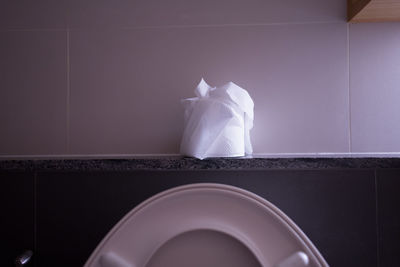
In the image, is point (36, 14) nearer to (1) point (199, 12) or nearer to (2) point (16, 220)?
(1) point (199, 12)

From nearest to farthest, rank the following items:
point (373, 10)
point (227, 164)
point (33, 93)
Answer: point (227, 164), point (373, 10), point (33, 93)

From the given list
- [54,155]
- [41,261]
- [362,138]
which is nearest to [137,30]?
[54,155]

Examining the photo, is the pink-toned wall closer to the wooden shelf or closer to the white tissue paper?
the wooden shelf

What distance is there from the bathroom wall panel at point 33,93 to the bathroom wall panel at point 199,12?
134 millimetres

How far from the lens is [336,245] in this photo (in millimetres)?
554

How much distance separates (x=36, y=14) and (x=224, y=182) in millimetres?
876

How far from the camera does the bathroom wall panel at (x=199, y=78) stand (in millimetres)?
808

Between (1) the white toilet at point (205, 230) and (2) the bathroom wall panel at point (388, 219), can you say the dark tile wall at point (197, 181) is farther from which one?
(1) the white toilet at point (205, 230)

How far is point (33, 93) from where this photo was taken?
0.86 meters

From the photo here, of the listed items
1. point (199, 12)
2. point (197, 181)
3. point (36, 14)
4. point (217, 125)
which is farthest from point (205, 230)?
point (36, 14)

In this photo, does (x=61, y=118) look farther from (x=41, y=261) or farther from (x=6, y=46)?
(x=41, y=261)

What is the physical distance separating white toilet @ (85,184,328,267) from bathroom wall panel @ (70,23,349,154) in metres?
0.43

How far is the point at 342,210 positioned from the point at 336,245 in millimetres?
81

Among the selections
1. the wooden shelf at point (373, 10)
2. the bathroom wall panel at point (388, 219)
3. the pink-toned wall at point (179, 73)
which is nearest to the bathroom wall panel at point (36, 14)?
the pink-toned wall at point (179, 73)
